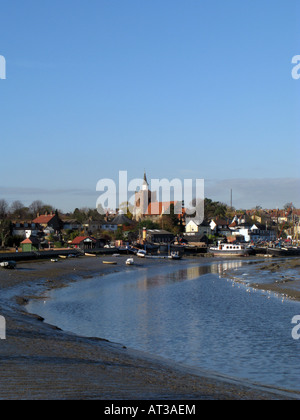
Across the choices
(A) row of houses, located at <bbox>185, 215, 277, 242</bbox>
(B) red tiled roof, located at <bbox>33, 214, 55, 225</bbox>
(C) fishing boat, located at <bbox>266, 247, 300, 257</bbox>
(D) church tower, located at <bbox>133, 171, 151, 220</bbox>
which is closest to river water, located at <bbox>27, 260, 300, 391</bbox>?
(C) fishing boat, located at <bbox>266, 247, 300, 257</bbox>

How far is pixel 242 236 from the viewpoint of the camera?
17125cm

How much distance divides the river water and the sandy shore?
6.29 feet

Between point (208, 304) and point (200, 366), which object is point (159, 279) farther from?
point (200, 366)

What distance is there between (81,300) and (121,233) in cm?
9534

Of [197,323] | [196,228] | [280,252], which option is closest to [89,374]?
[197,323]

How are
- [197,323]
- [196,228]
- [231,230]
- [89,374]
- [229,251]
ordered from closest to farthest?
[89,374]
[197,323]
[229,251]
[196,228]
[231,230]

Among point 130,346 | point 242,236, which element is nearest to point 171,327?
point 130,346

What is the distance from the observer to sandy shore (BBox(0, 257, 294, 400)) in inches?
541

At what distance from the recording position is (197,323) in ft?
96.3

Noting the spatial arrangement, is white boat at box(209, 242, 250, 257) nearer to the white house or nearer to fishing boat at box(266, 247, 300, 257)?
fishing boat at box(266, 247, 300, 257)

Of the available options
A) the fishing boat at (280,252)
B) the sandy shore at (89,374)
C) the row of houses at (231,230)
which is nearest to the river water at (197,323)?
the sandy shore at (89,374)

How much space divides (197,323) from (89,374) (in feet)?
47.0

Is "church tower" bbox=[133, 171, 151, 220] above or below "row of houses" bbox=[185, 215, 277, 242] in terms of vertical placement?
above

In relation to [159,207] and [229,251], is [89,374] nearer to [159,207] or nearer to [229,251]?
[229,251]
